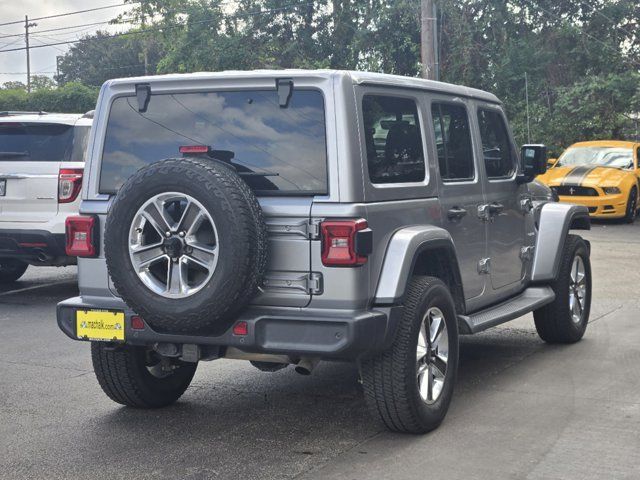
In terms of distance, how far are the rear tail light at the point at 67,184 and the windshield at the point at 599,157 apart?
1236cm

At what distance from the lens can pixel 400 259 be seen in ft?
17.3

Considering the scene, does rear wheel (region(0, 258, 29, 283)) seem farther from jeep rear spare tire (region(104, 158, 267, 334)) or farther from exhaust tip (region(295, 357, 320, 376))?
exhaust tip (region(295, 357, 320, 376))

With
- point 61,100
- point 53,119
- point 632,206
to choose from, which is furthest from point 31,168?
point 61,100

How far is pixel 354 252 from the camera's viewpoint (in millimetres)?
5008

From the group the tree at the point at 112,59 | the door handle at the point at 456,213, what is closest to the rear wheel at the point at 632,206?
the door handle at the point at 456,213

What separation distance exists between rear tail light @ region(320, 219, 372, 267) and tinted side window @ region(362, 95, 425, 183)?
381 mm

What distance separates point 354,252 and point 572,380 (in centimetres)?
241

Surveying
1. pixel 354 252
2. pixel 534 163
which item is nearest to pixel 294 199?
pixel 354 252

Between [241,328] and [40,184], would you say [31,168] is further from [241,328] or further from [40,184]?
[241,328]

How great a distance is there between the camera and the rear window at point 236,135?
5207 millimetres

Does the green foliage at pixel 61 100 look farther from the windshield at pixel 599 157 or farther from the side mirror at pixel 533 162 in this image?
the side mirror at pixel 533 162

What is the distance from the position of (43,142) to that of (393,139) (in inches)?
220

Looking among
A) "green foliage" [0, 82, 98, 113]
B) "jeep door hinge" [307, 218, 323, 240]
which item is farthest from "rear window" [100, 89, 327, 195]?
"green foliage" [0, 82, 98, 113]

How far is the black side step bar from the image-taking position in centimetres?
614
